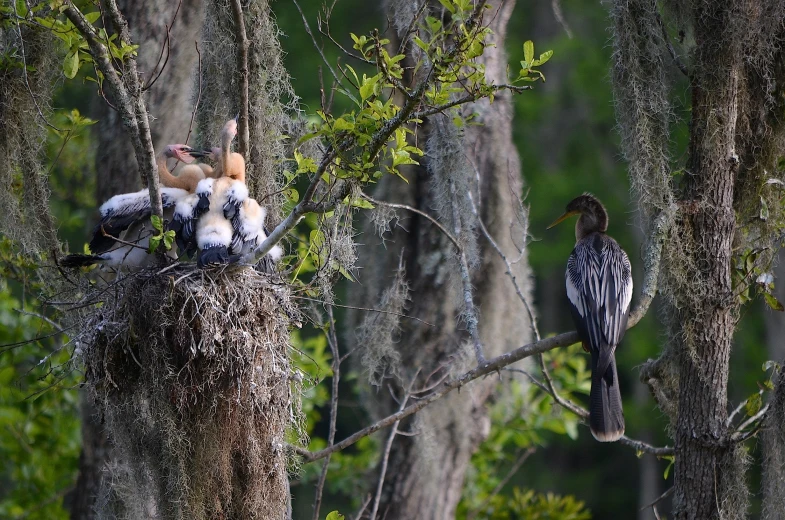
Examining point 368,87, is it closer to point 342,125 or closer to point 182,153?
point 342,125

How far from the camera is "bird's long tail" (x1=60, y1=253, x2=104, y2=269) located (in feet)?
12.0

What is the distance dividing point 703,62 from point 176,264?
2413mm

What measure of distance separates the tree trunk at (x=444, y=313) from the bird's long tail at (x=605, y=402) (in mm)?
1578

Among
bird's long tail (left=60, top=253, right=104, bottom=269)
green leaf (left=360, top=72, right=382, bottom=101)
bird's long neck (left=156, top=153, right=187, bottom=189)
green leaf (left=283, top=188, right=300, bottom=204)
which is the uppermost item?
green leaf (left=360, top=72, right=382, bottom=101)

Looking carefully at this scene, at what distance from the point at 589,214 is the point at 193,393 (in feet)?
9.00

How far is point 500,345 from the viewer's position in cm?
589

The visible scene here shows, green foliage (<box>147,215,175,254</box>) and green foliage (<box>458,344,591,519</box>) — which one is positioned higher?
green foliage (<box>147,215,175,254</box>)

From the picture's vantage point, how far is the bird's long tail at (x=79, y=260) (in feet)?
12.0

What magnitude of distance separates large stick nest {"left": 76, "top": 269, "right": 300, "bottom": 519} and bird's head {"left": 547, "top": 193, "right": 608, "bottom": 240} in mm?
2322

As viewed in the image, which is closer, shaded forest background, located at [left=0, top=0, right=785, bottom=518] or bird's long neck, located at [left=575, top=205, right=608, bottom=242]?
bird's long neck, located at [left=575, top=205, right=608, bottom=242]

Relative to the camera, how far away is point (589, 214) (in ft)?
16.7

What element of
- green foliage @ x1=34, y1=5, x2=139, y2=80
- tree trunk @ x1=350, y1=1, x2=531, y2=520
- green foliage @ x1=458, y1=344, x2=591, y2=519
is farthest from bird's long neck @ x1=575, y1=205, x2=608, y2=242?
green foliage @ x1=34, y1=5, x2=139, y2=80

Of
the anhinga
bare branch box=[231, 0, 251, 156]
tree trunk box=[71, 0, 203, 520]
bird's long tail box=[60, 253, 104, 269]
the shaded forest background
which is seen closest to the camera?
bare branch box=[231, 0, 251, 156]

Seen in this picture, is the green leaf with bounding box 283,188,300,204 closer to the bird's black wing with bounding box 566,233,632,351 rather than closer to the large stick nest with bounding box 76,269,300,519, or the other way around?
the large stick nest with bounding box 76,269,300,519
